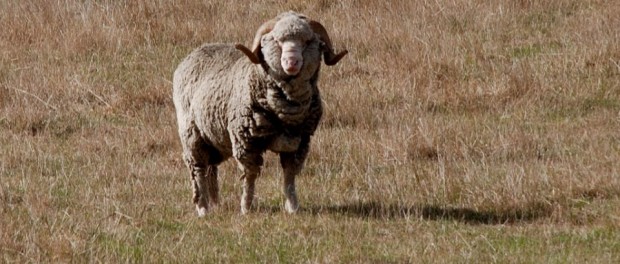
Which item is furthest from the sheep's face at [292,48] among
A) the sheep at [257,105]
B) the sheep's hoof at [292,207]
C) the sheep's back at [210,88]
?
the sheep's hoof at [292,207]

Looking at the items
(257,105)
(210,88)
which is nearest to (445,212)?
(257,105)

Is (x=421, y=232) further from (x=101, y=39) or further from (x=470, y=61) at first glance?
(x=101, y=39)

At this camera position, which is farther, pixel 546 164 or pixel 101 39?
pixel 101 39

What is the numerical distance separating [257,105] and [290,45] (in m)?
0.52

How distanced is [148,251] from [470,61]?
614 cm

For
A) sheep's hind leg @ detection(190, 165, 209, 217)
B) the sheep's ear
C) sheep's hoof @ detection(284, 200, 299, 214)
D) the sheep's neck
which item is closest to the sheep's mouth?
the sheep's neck

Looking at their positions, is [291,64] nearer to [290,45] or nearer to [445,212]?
[290,45]

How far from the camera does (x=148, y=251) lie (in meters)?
8.23

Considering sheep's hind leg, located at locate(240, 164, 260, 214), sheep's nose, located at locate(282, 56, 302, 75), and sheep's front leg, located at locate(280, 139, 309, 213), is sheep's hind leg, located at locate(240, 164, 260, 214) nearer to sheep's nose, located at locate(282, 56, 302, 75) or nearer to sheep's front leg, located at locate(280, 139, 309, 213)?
sheep's front leg, located at locate(280, 139, 309, 213)

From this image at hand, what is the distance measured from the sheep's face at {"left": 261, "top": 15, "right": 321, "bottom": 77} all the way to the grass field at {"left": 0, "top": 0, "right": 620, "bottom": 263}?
98 cm

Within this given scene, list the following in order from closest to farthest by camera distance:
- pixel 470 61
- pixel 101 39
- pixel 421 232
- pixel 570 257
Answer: pixel 570 257, pixel 421 232, pixel 470 61, pixel 101 39

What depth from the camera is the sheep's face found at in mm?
8688

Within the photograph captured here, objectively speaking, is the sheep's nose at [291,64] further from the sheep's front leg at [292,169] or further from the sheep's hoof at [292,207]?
the sheep's hoof at [292,207]

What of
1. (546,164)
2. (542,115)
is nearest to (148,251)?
(546,164)
